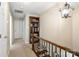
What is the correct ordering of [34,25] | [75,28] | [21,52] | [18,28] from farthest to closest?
1. [18,28]
2. [34,25]
3. [21,52]
4. [75,28]

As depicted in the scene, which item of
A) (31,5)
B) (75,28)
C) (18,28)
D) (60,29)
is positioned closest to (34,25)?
(31,5)

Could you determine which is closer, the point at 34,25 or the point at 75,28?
the point at 75,28

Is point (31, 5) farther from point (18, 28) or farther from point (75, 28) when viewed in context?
point (18, 28)

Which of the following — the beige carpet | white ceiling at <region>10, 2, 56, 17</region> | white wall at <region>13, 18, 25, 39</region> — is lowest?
the beige carpet

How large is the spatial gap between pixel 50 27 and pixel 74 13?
1.69m

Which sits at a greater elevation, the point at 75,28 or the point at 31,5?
the point at 31,5

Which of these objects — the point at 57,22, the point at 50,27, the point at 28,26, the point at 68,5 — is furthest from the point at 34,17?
the point at 68,5

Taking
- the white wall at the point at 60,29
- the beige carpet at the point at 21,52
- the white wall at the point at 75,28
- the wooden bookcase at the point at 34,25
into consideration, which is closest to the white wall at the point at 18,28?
the wooden bookcase at the point at 34,25

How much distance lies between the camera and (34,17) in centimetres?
762

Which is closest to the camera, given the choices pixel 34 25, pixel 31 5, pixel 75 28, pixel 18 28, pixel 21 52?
pixel 75 28

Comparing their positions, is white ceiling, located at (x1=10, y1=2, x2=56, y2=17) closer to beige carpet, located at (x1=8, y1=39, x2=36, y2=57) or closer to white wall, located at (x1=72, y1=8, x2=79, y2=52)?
white wall, located at (x1=72, y1=8, x2=79, y2=52)

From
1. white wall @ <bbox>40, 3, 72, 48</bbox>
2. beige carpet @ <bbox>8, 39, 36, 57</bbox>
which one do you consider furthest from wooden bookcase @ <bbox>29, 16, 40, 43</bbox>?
white wall @ <bbox>40, 3, 72, 48</bbox>

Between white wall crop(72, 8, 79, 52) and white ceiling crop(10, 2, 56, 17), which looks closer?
white wall crop(72, 8, 79, 52)

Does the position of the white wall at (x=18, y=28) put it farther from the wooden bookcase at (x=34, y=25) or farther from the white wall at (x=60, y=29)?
the white wall at (x=60, y=29)
